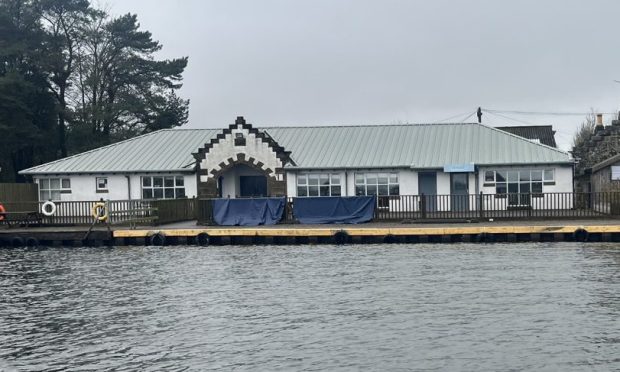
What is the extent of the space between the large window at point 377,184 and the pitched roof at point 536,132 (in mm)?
32346

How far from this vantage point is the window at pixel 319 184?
155ft

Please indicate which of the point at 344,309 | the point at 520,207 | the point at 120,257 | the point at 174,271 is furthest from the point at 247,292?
the point at 520,207

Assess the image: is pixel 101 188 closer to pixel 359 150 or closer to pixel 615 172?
pixel 359 150

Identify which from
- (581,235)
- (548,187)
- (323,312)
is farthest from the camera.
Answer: (548,187)

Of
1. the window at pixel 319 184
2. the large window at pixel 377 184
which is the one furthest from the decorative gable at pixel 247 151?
the large window at pixel 377 184

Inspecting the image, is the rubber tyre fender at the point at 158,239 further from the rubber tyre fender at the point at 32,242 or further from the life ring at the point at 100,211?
the rubber tyre fender at the point at 32,242

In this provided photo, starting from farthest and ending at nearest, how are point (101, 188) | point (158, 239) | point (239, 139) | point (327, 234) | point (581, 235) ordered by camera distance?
point (101, 188)
point (239, 139)
point (158, 239)
point (327, 234)
point (581, 235)

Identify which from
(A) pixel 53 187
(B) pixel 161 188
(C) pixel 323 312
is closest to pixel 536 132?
(B) pixel 161 188

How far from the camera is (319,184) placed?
47375mm

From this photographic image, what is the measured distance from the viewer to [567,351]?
15.4 metres

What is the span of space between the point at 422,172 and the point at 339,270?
67.1 feet

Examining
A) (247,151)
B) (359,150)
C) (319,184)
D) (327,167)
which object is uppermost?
(247,151)

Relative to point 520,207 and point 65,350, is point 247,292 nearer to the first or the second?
point 65,350

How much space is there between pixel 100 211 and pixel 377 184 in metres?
16.0
